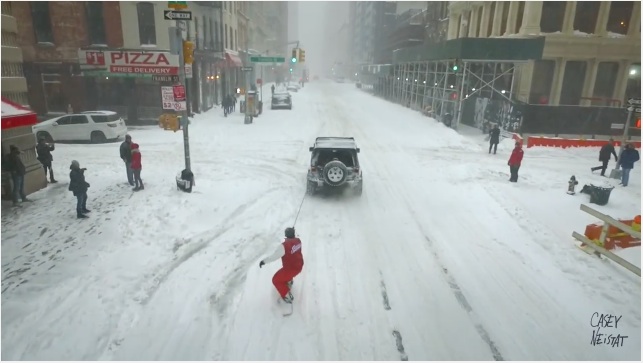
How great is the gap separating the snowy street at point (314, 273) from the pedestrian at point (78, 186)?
0.90 ft

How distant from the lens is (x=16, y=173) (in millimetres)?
10156

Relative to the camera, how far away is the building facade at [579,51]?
2566 cm

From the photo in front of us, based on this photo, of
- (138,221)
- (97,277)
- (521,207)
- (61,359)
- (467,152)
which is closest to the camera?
(61,359)

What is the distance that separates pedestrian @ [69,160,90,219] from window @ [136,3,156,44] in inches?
716

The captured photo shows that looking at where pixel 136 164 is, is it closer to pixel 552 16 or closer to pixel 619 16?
pixel 552 16

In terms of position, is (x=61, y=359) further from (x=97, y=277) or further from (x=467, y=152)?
(x=467, y=152)

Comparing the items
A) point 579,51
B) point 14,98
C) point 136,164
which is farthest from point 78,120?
point 579,51

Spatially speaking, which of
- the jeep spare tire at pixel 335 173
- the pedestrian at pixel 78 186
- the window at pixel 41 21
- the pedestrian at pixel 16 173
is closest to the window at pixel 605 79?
the jeep spare tire at pixel 335 173

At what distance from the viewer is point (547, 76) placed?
26703 mm

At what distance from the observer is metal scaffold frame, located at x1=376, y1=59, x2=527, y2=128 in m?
25.2

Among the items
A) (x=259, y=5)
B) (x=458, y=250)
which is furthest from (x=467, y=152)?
(x=259, y=5)

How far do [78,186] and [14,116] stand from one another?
2016 mm

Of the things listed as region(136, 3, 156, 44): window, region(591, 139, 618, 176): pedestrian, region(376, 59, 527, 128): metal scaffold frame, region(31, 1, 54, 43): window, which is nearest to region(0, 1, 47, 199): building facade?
region(136, 3, 156, 44): window

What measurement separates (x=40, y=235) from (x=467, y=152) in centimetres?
1730
